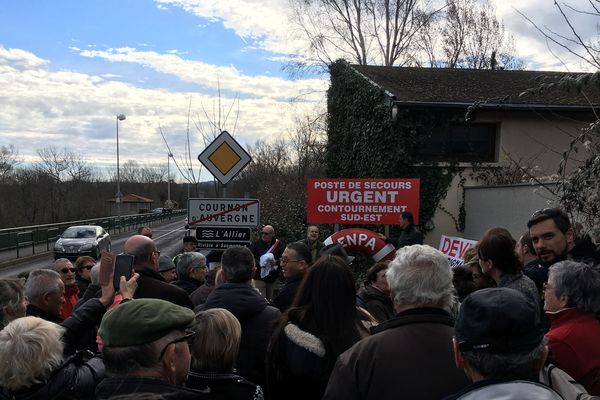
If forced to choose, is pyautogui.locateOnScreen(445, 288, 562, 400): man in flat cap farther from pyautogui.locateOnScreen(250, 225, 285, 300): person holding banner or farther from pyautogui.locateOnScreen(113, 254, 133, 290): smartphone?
pyautogui.locateOnScreen(250, 225, 285, 300): person holding banner

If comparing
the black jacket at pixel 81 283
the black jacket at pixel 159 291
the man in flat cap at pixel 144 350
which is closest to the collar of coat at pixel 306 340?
the man in flat cap at pixel 144 350

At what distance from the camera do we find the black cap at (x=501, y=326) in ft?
5.50

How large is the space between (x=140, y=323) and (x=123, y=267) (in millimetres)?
1753

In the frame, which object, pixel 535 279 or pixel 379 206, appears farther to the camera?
pixel 379 206

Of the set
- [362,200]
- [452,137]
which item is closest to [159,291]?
[362,200]

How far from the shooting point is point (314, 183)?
11.2 metres

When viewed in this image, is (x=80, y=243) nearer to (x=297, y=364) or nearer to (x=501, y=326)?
(x=297, y=364)

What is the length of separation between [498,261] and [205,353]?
2.12 metres

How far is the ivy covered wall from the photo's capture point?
1389cm

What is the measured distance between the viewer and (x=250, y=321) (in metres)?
3.46

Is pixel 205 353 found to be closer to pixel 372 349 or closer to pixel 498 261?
pixel 372 349

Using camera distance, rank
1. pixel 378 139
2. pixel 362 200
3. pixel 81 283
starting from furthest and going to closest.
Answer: pixel 378 139 → pixel 362 200 → pixel 81 283

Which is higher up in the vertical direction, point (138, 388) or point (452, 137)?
point (452, 137)

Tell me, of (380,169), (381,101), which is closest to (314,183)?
(380,169)
